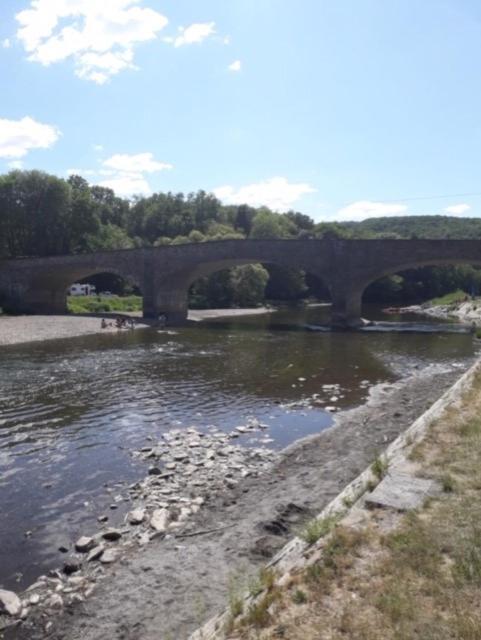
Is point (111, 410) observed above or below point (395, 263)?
below

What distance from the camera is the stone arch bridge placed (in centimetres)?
4422

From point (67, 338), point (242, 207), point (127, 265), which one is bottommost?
point (67, 338)

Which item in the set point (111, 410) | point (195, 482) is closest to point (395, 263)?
point (111, 410)

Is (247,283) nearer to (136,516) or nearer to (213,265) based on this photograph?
(213,265)

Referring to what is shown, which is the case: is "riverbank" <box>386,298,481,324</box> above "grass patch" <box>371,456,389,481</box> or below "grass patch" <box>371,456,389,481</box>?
below

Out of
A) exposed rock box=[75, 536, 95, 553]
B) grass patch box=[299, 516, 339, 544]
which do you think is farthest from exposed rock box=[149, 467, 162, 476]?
grass patch box=[299, 516, 339, 544]

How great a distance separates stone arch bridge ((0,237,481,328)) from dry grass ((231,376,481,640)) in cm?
3924

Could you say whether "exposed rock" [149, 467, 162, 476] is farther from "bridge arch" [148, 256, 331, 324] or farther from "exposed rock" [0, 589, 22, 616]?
"bridge arch" [148, 256, 331, 324]

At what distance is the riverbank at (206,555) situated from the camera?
6.11 metres

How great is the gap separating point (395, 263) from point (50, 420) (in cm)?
3509

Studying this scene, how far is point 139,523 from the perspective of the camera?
339 inches

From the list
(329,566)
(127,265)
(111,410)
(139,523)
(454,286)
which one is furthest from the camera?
(454,286)

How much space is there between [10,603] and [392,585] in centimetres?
447

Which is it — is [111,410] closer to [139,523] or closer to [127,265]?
[139,523]
